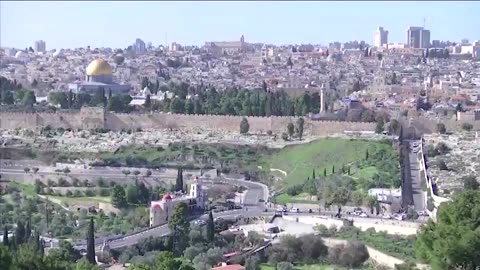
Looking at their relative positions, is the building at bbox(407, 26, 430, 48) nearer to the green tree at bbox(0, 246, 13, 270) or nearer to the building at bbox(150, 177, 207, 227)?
the building at bbox(150, 177, 207, 227)

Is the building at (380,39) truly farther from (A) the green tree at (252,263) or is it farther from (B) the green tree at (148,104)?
(A) the green tree at (252,263)

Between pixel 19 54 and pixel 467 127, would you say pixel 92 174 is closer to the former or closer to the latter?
pixel 467 127

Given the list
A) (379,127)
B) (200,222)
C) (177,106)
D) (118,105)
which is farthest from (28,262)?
(118,105)

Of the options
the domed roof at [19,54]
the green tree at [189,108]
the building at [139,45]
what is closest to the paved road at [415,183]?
the green tree at [189,108]

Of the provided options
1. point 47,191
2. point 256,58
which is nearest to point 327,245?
point 47,191

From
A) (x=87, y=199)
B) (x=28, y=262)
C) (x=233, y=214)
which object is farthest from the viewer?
(x=87, y=199)

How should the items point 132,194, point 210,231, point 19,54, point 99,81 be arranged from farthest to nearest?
1. point 19,54
2. point 99,81
3. point 132,194
4. point 210,231
